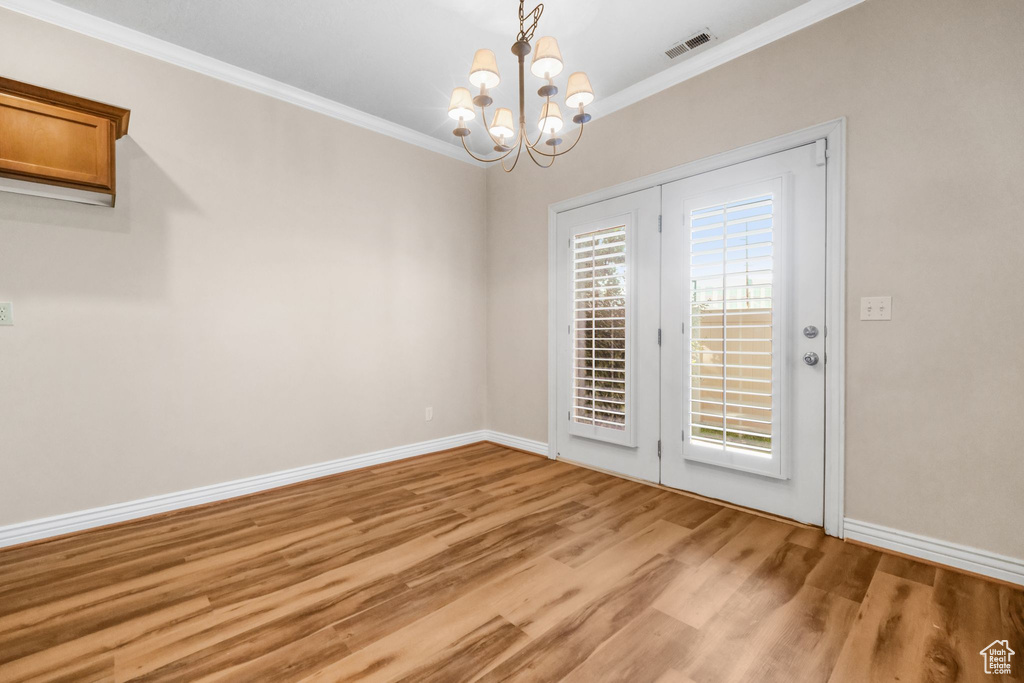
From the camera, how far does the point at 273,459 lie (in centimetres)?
309

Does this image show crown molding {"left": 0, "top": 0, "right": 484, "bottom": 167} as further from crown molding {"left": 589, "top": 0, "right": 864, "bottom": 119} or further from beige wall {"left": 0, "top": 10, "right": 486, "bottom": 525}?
crown molding {"left": 589, "top": 0, "right": 864, "bottom": 119}

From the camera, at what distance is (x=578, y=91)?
2.06 m

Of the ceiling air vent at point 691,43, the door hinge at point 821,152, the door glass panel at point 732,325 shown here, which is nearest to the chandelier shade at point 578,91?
the ceiling air vent at point 691,43

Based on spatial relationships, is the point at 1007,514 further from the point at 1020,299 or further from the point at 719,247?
the point at 719,247

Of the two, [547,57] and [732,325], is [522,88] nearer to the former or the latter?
[547,57]

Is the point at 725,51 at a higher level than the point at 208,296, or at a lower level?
higher

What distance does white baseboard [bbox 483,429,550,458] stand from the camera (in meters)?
3.87

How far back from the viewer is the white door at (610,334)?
3.12 metres

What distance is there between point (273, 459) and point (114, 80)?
248cm

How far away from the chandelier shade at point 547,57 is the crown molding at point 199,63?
218 centimetres

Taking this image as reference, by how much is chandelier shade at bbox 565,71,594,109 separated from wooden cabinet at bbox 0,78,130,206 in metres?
2.30

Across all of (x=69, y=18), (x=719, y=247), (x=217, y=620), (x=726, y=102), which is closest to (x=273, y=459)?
(x=217, y=620)

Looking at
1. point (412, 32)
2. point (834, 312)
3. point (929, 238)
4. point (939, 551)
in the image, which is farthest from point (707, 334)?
point (412, 32)

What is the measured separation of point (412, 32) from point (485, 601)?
9.91ft
